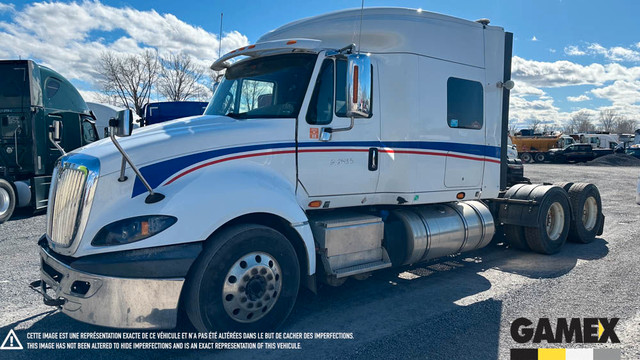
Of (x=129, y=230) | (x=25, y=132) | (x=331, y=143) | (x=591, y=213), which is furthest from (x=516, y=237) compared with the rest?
(x=25, y=132)

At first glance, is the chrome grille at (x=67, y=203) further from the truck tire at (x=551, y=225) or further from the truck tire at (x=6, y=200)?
the truck tire at (x=6, y=200)

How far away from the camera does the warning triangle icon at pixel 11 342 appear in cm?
396

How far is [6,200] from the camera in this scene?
1002 centimetres

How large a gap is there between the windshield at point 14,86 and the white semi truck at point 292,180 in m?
7.50

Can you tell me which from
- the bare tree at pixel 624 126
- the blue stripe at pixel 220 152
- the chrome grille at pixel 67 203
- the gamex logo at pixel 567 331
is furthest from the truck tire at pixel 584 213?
the bare tree at pixel 624 126

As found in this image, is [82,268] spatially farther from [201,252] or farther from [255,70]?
[255,70]

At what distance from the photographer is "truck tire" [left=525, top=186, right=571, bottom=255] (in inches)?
286

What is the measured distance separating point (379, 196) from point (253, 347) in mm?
2391

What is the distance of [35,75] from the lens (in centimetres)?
1069

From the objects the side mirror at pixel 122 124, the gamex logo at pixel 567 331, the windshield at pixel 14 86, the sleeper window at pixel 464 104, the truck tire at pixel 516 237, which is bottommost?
the gamex logo at pixel 567 331

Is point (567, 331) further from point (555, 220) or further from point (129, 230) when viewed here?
point (129, 230)

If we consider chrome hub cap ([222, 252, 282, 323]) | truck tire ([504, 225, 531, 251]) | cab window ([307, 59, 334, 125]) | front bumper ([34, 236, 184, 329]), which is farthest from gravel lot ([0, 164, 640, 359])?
cab window ([307, 59, 334, 125])

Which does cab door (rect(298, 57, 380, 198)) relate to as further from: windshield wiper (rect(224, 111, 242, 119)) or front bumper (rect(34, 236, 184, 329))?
front bumper (rect(34, 236, 184, 329))

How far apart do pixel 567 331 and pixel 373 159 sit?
2624 millimetres
